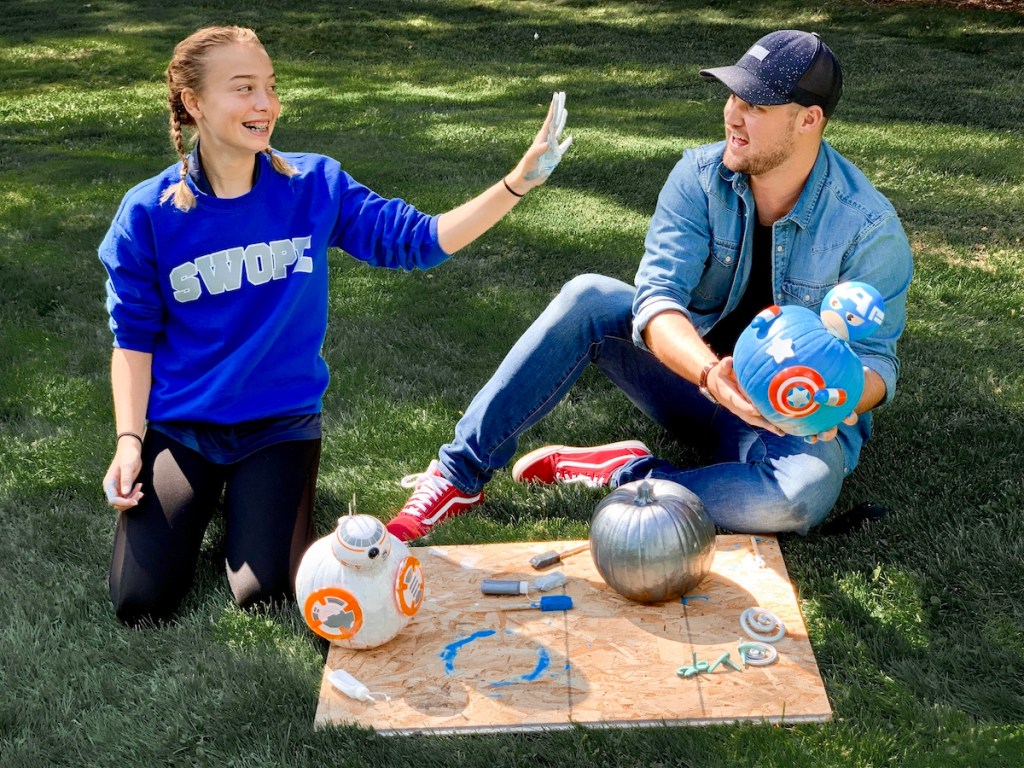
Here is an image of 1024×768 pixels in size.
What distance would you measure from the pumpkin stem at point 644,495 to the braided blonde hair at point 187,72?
1670mm

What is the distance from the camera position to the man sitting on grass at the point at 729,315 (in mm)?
3326

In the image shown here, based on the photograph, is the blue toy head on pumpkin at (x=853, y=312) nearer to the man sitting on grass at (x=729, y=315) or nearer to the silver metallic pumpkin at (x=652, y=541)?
the man sitting on grass at (x=729, y=315)

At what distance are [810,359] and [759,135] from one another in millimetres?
909

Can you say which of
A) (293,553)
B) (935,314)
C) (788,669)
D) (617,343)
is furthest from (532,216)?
(788,669)

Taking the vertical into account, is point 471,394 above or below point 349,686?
below

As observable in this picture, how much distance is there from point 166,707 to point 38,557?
105 cm

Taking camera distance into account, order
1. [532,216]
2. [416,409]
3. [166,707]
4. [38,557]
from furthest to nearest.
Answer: [532,216] < [416,409] < [38,557] < [166,707]

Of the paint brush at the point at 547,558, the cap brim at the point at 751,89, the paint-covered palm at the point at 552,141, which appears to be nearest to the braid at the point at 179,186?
the paint-covered palm at the point at 552,141

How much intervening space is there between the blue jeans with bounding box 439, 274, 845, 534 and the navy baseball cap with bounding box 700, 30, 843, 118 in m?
0.80

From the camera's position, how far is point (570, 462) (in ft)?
13.3

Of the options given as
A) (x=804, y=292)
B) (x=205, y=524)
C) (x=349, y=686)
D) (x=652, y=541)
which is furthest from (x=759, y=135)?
(x=205, y=524)

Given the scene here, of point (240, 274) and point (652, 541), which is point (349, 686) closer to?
point (652, 541)

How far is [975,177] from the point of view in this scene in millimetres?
7375

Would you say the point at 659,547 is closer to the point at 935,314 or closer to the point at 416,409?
the point at 416,409
